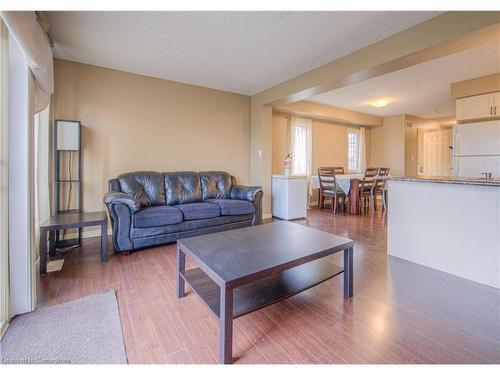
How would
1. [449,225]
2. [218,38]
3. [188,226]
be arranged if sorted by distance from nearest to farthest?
[449,225], [218,38], [188,226]

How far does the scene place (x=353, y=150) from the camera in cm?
689

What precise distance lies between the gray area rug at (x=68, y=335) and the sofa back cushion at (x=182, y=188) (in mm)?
1900

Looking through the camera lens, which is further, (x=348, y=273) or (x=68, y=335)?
(x=348, y=273)

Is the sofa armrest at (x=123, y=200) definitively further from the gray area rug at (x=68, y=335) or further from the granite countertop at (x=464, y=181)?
the granite countertop at (x=464, y=181)

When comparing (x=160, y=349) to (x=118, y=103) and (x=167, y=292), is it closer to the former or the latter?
(x=167, y=292)

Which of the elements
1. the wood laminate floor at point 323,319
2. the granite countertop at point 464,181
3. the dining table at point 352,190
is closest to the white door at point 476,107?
the dining table at point 352,190

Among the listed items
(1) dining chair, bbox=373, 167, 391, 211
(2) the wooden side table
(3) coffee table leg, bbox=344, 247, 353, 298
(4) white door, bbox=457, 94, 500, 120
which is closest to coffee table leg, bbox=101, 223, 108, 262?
(2) the wooden side table

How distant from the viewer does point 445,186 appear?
2.31 metres

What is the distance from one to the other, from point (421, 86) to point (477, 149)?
138 cm

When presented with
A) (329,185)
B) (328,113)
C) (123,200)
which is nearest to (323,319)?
(123,200)

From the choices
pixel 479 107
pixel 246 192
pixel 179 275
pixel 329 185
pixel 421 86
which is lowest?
pixel 179 275

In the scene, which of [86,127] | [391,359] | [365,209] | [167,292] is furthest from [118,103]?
[365,209]

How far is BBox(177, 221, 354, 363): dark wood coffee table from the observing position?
1.25 m

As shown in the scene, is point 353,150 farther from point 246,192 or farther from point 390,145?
point 246,192
